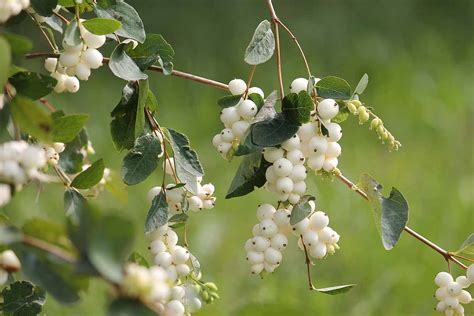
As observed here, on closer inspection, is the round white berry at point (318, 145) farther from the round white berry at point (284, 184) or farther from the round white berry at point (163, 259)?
the round white berry at point (163, 259)

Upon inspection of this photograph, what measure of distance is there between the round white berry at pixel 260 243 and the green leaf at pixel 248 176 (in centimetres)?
5

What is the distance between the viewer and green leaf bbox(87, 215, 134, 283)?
0.52 m

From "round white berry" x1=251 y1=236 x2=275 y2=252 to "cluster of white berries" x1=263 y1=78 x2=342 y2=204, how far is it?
49 mm

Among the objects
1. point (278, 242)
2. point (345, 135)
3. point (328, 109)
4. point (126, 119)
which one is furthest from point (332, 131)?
point (345, 135)

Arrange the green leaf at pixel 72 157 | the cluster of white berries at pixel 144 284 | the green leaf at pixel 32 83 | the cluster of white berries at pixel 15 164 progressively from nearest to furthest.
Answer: the cluster of white berries at pixel 144 284
the cluster of white berries at pixel 15 164
the green leaf at pixel 32 83
the green leaf at pixel 72 157

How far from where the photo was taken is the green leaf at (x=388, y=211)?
84 centimetres

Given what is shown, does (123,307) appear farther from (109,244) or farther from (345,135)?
(345,135)

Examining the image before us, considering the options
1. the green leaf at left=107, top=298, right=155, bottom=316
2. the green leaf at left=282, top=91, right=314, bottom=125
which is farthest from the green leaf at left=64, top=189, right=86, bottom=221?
the green leaf at left=107, top=298, right=155, bottom=316

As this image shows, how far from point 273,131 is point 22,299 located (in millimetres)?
310

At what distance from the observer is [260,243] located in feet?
2.78

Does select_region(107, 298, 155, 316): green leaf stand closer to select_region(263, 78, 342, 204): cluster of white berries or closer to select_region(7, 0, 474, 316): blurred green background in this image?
select_region(263, 78, 342, 204): cluster of white berries

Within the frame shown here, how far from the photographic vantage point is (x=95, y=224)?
1.73 ft

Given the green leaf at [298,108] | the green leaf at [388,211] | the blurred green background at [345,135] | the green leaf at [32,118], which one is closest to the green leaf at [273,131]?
the green leaf at [298,108]

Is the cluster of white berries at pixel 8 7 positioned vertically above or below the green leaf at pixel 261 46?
above
